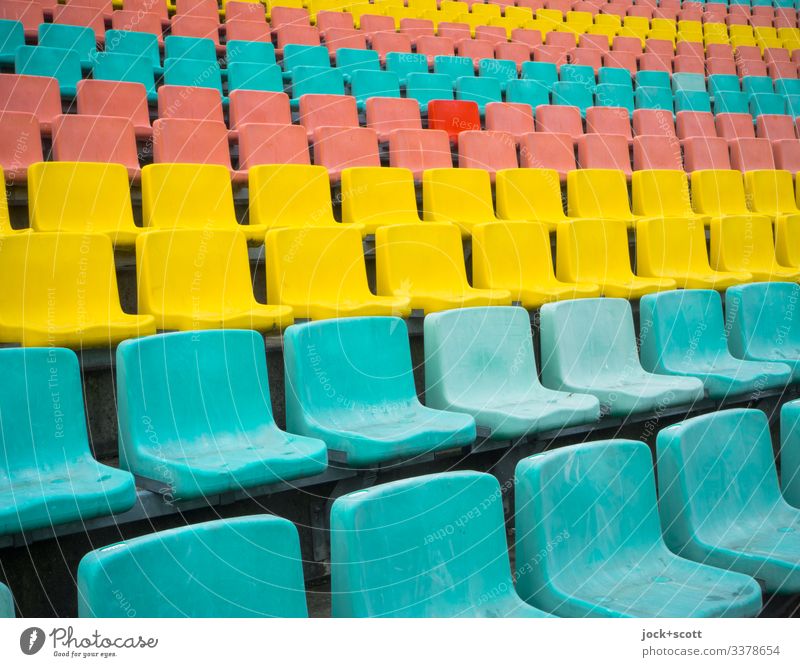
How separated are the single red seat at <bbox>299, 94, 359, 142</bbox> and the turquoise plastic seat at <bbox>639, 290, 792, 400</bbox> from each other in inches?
52.6

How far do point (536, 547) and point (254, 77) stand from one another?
2.51 m

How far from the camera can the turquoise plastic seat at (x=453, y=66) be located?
3807mm

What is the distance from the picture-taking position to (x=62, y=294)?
1716 mm

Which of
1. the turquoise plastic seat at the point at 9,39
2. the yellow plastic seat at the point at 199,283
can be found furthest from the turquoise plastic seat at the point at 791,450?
the turquoise plastic seat at the point at 9,39

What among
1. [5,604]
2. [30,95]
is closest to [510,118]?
[30,95]

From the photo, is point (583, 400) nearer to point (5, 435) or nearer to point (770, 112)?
point (5, 435)

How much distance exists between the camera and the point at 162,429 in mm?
1428

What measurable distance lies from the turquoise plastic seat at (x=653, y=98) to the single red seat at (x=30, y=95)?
8.53 feet

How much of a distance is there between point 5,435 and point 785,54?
5099mm

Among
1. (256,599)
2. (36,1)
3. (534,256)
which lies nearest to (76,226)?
(534,256)

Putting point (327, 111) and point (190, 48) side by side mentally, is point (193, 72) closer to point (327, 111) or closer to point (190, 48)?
point (190, 48)

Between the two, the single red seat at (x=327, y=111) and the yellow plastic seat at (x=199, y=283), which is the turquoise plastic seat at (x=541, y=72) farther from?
the yellow plastic seat at (x=199, y=283)

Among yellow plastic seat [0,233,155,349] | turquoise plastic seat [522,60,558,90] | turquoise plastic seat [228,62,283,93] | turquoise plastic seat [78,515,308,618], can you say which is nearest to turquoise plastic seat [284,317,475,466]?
yellow plastic seat [0,233,155,349]

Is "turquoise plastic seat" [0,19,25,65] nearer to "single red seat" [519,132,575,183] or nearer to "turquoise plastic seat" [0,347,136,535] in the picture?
"single red seat" [519,132,575,183]
